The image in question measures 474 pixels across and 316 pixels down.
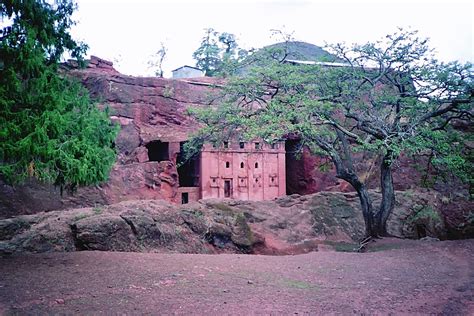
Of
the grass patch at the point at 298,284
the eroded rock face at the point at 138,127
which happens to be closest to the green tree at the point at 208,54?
the eroded rock face at the point at 138,127

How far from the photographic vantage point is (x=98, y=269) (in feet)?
23.5

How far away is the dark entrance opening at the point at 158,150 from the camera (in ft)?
70.3

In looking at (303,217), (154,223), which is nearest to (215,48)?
(303,217)

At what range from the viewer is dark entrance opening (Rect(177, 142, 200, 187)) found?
22141 millimetres

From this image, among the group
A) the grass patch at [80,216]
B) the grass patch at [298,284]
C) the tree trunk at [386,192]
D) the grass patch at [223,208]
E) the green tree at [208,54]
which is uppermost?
the green tree at [208,54]

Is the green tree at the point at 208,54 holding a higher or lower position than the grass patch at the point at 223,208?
higher

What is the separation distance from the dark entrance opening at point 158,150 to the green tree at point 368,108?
790cm

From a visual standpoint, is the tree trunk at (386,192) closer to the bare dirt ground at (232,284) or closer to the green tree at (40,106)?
the bare dirt ground at (232,284)

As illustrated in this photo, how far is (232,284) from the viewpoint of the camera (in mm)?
6320

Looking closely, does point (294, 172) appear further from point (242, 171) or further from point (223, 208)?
point (223, 208)

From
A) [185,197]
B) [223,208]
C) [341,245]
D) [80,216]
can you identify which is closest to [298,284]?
[80,216]

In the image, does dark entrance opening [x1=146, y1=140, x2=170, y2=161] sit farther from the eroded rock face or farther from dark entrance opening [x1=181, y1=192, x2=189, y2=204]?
dark entrance opening [x1=181, y1=192, x2=189, y2=204]

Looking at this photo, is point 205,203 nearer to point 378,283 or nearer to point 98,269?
point 98,269

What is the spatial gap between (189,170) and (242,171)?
3.41 metres
